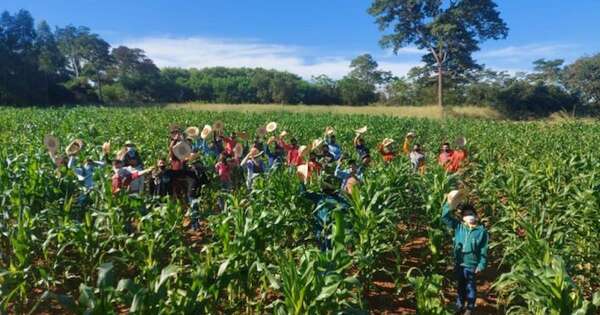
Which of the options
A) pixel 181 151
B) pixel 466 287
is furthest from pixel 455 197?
pixel 181 151

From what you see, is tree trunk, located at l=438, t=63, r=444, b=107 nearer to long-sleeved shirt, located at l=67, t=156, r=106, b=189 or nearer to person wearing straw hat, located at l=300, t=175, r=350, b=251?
long-sleeved shirt, located at l=67, t=156, r=106, b=189

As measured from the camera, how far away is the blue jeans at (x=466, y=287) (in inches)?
196

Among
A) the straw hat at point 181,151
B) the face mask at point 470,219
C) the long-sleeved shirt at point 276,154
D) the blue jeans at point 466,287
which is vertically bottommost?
the blue jeans at point 466,287

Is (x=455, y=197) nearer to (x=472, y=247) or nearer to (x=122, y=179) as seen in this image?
(x=472, y=247)

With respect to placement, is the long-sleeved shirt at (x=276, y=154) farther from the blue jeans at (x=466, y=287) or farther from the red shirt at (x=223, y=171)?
the blue jeans at (x=466, y=287)

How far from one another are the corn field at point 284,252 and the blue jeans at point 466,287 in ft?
0.89

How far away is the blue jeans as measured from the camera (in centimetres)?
497

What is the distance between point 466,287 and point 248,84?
63.3 m

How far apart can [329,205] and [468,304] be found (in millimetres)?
1879

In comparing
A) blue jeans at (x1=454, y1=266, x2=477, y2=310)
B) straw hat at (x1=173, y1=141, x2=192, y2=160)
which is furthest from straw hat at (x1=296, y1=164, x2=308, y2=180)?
blue jeans at (x1=454, y1=266, x2=477, y2=310)

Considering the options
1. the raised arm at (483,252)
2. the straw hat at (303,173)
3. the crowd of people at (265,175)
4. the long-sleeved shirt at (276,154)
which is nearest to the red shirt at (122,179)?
the crowd of people at (265,175)

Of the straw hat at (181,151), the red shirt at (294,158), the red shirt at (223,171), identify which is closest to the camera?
the straw hat at (181,151)

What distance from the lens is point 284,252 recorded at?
205 inches

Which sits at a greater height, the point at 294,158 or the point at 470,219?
the point at 294,158
